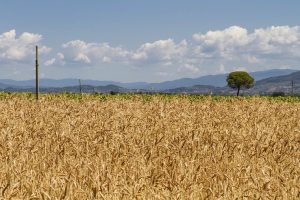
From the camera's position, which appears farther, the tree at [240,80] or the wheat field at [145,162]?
the tree at [240,80]

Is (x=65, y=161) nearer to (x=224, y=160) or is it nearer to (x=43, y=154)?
(x=43, y=154)

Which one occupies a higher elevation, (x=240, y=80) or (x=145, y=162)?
(x=240, y=80)

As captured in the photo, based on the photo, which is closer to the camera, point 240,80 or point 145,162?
point 145,162

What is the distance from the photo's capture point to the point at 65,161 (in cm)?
598

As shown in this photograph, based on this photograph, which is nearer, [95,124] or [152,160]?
[152,160]

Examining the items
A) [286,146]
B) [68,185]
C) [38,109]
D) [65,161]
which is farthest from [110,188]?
[38,109]

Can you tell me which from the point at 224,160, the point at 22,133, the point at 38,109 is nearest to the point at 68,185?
the point at 224,160

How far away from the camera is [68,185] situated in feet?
13.3

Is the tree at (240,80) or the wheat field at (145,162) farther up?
the tree at (240,80)

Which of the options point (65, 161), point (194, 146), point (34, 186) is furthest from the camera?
point (194, 146)

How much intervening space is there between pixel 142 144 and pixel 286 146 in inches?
88.1

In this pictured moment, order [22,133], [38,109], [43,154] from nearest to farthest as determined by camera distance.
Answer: [43,154] → [22,133] → [38,109]

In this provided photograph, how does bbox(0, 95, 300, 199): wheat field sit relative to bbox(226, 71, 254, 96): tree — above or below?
below

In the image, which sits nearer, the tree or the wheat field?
the wheat field
